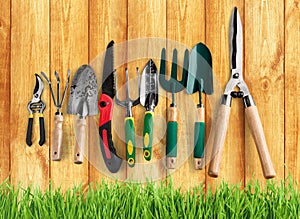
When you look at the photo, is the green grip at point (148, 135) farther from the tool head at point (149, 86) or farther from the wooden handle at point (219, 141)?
the wooden handle at point (219, 141)

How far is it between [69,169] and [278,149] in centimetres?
62

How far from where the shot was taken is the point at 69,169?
1.57 m

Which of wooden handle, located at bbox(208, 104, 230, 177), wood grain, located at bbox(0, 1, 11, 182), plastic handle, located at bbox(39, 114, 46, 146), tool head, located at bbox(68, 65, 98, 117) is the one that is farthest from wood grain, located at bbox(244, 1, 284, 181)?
wood grain, located at bbox(0, 1, 11, 182)

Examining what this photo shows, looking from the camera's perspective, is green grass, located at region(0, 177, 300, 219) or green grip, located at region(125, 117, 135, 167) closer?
green grass, located at region(0, 177, 300, 219)

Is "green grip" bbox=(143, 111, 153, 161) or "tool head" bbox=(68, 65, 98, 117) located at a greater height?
"tool head" bbox=(68, 65, 98, 117)

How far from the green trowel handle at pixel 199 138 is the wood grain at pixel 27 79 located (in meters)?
0.44

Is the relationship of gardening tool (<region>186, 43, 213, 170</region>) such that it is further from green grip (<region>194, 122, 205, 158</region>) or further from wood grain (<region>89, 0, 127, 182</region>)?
wood grain (<region>89, 0, 127, 182</region>)

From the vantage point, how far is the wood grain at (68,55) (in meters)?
1.57

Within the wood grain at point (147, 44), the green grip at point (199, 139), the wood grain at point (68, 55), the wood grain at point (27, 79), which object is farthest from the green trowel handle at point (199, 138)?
the wood grain at point (27, 79)

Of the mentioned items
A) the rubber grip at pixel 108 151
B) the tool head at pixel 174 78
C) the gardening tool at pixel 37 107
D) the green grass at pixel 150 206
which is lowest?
the green grass at pixel 150 206

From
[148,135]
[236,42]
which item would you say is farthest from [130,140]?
[236,42]

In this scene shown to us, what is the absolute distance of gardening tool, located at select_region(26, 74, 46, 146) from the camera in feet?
5.10

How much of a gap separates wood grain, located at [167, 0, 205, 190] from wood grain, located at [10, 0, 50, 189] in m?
0.38

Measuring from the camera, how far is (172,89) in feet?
5.07
